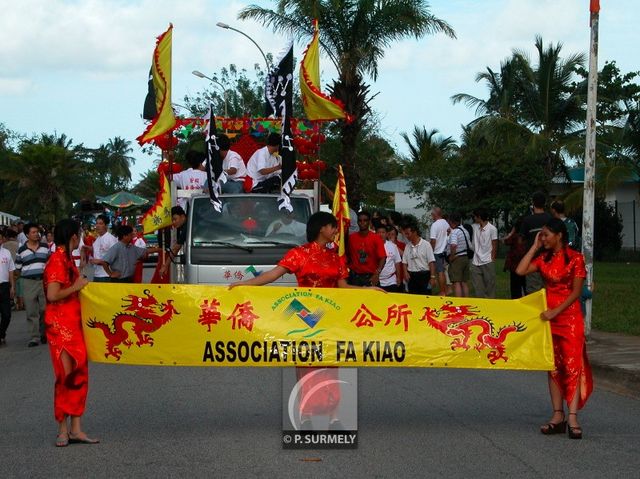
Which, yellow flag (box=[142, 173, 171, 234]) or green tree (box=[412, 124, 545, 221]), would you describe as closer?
yellow flag (box=[142, 173, 171, 234])

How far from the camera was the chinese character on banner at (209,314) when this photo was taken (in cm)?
878

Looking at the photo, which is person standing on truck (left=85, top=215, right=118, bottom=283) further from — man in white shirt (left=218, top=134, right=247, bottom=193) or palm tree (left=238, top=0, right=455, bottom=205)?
palm tree (left=238, top=0, right=455, bottom=205)

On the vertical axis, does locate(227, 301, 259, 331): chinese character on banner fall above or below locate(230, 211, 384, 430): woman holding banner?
below

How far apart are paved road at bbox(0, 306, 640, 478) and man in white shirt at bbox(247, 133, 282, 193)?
297cm

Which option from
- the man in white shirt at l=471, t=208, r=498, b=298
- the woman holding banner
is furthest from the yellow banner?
the man in white shirt at l=471, t=208, r=498, b=298

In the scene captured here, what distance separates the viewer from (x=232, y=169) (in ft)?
49.2

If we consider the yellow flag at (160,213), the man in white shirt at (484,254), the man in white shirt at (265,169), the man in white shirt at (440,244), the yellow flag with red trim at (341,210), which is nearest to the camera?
the yellow flag with red trim at (341,210)

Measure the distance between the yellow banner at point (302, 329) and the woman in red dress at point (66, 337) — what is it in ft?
0.69

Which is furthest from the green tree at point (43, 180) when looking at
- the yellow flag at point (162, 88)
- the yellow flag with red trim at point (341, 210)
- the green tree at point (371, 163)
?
the yellow flag with red trim at point (341, 210)

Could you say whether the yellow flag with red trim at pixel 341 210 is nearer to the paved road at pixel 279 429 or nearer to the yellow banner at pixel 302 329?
the yellow banner at pixel 302 329

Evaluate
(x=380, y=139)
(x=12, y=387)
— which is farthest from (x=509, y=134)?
(x=12, y=387)

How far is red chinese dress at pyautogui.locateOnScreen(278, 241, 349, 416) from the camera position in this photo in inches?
331

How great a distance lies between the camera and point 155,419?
32.1 feet

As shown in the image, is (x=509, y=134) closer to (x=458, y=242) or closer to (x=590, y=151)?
(x=458, y=242)
